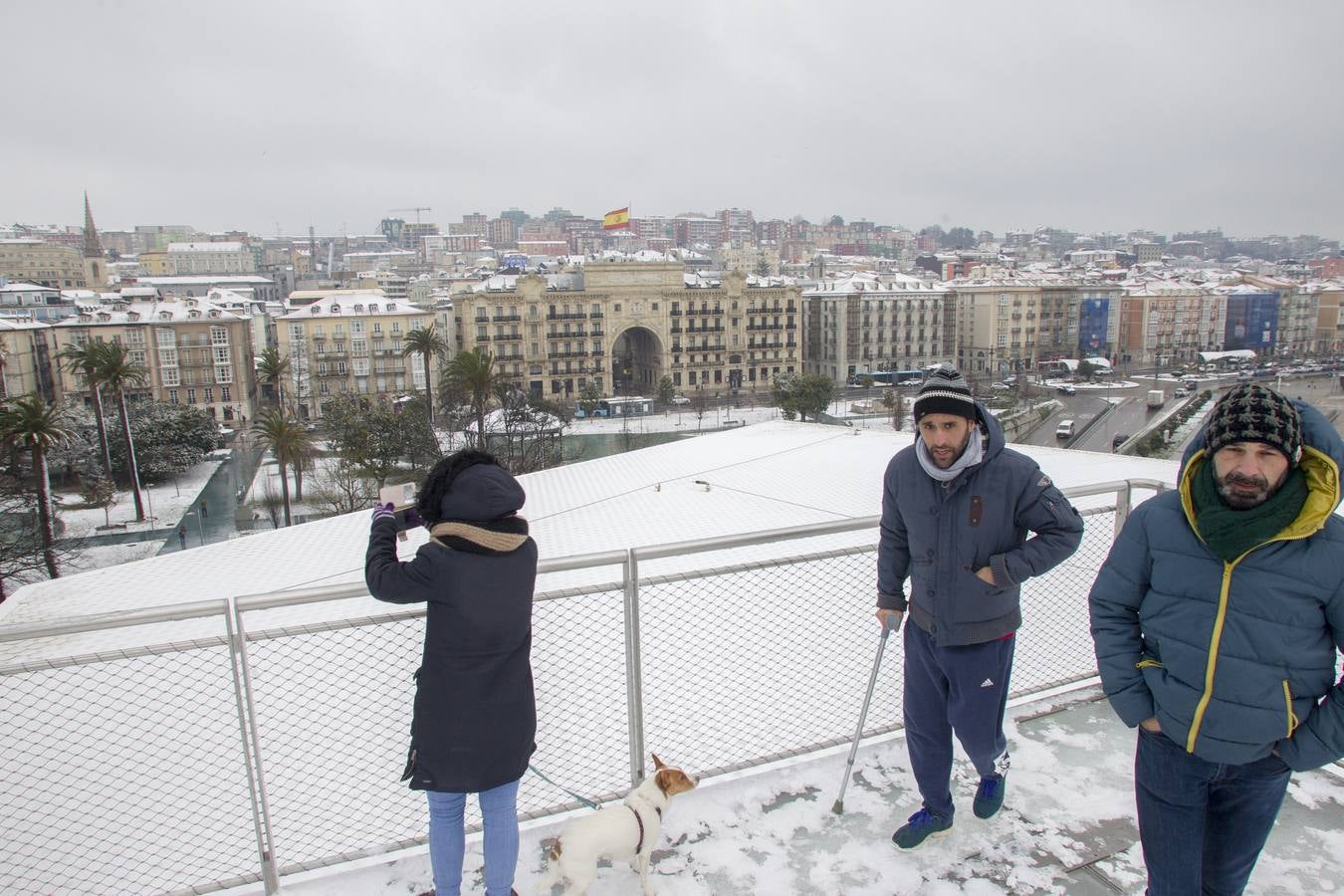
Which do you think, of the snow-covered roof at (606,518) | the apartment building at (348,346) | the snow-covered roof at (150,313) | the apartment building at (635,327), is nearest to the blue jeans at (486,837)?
the snow-covered roof at (606,518)

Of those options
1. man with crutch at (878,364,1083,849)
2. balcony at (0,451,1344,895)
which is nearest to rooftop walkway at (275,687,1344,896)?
balcony at (0,451,1344,895)

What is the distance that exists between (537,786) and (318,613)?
3.28 m

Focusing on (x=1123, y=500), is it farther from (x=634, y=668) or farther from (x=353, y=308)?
(x=353, y=308)

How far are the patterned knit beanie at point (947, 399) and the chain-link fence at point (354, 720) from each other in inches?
27.0

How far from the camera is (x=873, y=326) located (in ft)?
208

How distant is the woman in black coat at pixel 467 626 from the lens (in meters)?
2.00

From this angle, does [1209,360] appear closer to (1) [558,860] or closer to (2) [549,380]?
(2) [549,380]

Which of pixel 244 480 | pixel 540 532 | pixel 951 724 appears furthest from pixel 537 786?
pixel 244 480

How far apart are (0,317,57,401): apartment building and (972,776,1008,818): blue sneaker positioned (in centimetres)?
4466

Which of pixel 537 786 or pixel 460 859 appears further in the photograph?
pixel 537 786

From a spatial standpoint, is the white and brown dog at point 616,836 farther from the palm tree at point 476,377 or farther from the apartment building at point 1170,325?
the apartment building at point 1170,325

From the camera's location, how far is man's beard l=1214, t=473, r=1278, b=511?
1.68 meters

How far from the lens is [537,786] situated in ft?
9.62

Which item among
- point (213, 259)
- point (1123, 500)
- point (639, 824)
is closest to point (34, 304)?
point (639, 824)
